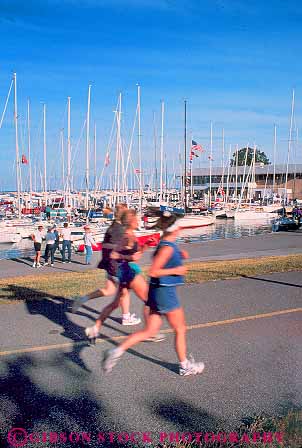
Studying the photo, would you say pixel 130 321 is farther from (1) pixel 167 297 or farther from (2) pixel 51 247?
(2) pixel 51 247

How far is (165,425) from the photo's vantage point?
160 inches

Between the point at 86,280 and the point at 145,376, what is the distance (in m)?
6.75

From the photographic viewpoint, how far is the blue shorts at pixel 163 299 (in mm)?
5238

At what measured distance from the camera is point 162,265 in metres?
5.23

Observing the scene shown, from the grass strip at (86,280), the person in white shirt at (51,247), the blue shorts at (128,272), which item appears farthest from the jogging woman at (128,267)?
the person in white shirt at (51,247)

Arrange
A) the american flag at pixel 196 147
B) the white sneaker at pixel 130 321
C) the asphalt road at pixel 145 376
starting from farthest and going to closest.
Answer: the american flag at pixel 196 147 → the white sneaker at pixel 130 321 → the asphalt road at pixel 145 376

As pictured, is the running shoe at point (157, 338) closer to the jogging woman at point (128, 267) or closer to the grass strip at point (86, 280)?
the jogging woman at point (128, 267)

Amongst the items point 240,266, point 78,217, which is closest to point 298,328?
point 240,266

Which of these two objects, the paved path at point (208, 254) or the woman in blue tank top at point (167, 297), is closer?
the woman in blue tank top at point (167, 297)

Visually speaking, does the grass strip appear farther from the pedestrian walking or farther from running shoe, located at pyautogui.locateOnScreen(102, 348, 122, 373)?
running shoe, located at pyautogui.locateOnScreen(102, 348, 122, 373)

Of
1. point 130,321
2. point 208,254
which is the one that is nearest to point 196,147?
point 208,254

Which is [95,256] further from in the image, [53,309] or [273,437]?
[273,437]

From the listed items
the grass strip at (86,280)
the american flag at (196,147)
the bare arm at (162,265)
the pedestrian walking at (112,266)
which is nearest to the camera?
the bare arm at (162,265)

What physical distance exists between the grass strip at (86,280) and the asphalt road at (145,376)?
4.78 ft
